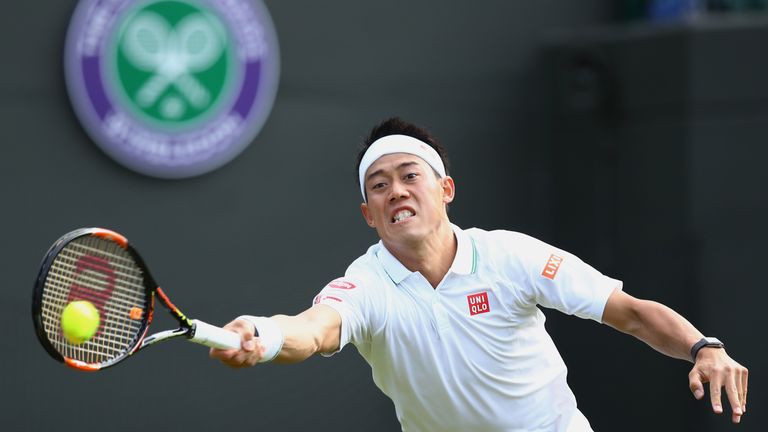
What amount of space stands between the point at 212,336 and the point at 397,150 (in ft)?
4.18

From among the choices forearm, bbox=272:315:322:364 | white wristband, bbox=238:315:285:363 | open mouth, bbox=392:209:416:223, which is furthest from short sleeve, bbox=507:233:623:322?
white wristband, bbox=238:315:285:363

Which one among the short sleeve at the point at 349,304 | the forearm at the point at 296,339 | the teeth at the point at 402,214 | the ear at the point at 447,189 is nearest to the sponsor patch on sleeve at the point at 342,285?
the short sleeve at the point at 349,304

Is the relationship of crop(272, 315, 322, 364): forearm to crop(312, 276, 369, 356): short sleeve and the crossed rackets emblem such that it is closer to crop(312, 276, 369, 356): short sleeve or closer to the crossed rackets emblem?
crop(312, 276, 369, 356): short sleeve

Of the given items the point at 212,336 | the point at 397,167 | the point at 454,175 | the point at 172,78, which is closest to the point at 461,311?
the point at 397,167

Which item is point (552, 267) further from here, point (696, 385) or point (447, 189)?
point (696, 385)

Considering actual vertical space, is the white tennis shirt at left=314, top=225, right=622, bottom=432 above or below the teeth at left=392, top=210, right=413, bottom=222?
below

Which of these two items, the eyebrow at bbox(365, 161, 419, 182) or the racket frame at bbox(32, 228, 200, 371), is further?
the eyebrow at bbox(365, 161, 419, 182)

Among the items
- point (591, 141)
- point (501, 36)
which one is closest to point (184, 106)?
point (501, 36)

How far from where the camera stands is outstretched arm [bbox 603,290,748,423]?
358 cm

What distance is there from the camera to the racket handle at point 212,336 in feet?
10.4

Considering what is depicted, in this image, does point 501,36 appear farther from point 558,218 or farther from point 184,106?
point 184,106

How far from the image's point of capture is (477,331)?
4.06 meters

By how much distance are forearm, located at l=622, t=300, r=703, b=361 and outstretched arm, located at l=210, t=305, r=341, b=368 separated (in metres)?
0.95

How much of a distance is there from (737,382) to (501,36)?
404 centimetres
